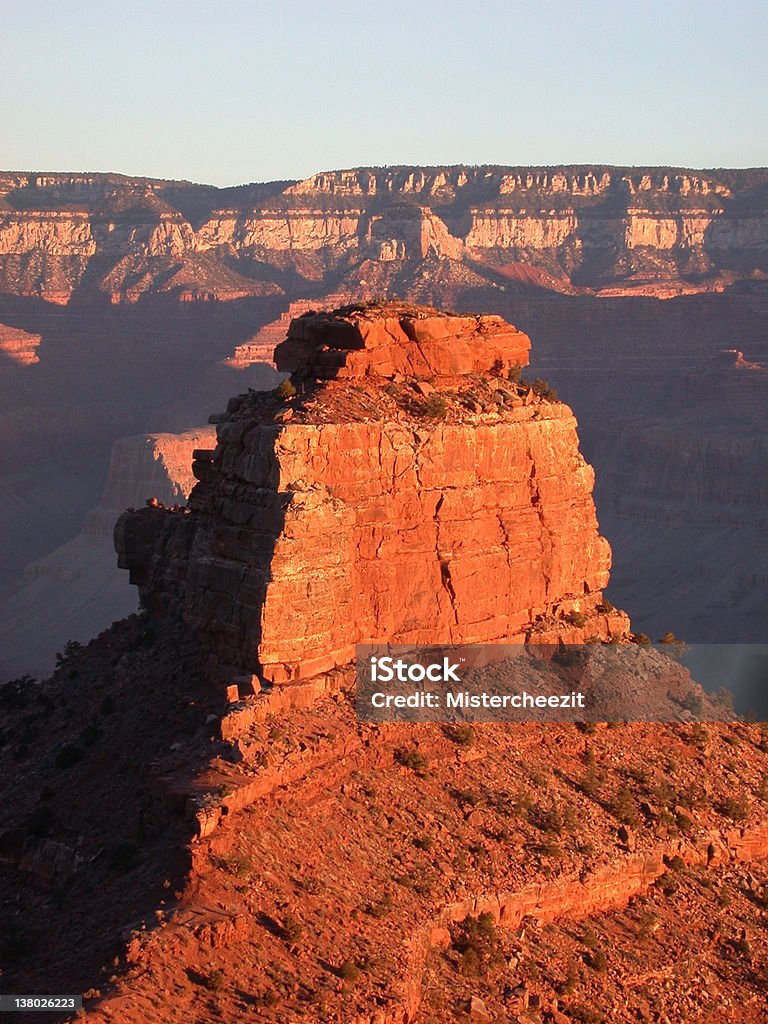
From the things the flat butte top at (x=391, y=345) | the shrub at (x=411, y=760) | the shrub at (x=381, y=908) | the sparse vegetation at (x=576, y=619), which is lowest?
the shrub at (x=381, y=908)

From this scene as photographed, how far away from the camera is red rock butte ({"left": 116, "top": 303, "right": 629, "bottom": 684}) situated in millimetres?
28141

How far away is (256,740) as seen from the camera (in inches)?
1067

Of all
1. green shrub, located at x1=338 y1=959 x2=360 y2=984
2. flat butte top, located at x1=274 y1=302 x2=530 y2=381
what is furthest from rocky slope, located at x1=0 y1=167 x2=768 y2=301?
green shrub, located at x1=338 y1=959 x2=360 y2=984

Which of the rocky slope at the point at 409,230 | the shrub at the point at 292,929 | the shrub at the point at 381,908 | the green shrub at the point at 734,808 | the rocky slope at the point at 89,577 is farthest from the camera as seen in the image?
the rocky slope at the point at 409,230

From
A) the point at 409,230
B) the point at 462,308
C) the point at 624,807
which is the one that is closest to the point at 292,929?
the point at 624,807

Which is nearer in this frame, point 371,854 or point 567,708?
point 371,854

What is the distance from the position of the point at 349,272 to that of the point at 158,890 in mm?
150979

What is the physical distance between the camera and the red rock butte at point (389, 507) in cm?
2814

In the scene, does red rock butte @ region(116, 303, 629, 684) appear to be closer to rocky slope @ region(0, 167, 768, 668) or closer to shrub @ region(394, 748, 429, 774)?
shrub @ region(394, 748, 429, 774)

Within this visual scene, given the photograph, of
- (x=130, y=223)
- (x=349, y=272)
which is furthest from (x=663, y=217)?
(x=130, y=223)

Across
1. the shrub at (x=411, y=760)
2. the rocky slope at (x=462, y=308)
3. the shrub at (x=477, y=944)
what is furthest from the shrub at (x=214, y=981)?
the rocky slope at (x=462, y=308)

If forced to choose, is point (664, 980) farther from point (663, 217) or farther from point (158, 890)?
point (663, 217)

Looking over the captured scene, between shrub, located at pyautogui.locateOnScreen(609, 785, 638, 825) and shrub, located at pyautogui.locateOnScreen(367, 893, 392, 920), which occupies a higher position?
shrub, located at pyautogui.locateOnScreen(367, 893, 392, 920)

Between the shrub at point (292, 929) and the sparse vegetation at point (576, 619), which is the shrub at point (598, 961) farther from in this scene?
the sparse vegetation at point (576, 619)
